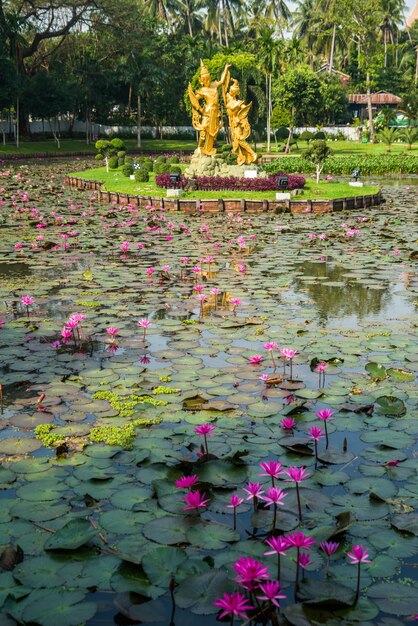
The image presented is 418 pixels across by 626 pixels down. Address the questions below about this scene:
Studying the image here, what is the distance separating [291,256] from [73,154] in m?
35.9

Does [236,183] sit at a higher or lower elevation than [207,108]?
lower

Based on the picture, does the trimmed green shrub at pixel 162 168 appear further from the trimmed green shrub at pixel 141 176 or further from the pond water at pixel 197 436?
the pond water at pixel 197 436

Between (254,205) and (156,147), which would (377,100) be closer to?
(156,147)

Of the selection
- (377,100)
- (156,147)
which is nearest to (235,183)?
(156,147)

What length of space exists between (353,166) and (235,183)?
42.9ft

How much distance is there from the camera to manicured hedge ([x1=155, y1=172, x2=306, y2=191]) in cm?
2009

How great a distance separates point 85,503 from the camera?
368 cm

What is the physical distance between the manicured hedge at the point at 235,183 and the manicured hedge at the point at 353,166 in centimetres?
993

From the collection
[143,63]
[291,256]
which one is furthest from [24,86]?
[291,256]

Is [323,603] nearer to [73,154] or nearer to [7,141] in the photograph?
[73,154]

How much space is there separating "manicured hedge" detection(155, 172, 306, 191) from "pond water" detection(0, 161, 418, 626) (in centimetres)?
1025

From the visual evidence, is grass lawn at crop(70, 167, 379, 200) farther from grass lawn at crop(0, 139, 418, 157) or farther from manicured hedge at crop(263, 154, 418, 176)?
grass lawn at crop(0, 139, 418, 157)

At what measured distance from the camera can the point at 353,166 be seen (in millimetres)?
31641

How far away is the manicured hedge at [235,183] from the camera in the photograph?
20.1 metres
